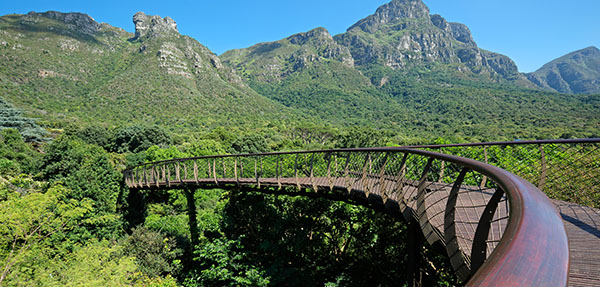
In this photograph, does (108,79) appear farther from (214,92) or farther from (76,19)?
(76,19)

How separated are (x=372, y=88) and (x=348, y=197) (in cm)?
15333

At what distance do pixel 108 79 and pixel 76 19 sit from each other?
5501cm

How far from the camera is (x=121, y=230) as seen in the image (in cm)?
1466

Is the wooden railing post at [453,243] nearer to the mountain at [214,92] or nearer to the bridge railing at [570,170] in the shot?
the bridge railing at [570,170]

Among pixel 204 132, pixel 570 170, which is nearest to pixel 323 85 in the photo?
pixel 204 132

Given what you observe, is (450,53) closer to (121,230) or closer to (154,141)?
(154,141)

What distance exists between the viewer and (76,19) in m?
109

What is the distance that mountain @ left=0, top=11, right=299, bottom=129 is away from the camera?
66750mm

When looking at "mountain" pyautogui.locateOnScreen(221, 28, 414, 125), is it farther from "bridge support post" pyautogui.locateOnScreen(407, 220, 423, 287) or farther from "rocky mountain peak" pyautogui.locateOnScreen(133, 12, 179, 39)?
"bridge support post" pyautogui.locateOnScreen(407, 220, 423, 287)

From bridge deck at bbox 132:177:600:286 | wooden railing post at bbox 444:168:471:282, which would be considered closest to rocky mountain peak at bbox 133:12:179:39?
bridge deck at bbox 132:177:600:286

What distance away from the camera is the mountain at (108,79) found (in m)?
66.8

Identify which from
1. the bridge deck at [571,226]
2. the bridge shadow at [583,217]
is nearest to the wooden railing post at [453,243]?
the bridge deck at [571,226]

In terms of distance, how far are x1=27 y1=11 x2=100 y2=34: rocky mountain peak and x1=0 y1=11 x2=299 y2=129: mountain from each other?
0.38m

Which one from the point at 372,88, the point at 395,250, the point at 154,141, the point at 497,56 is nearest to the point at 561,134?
the point at 395,250
